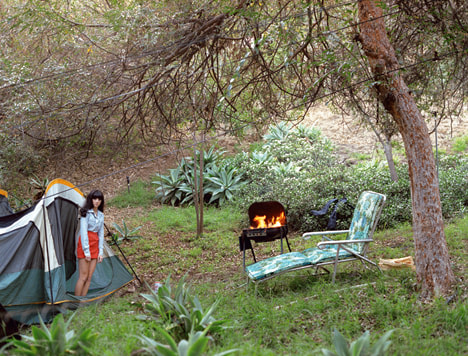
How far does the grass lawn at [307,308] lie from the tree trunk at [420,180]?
8.9 inches

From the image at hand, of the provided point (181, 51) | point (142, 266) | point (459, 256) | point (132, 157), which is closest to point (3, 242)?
point (142, 266)

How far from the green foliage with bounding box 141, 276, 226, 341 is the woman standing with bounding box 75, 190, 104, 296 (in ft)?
6.06

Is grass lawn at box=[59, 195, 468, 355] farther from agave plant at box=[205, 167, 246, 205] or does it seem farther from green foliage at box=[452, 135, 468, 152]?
green foliage at box=[452, 135, 468, 152]

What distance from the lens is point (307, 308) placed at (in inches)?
170

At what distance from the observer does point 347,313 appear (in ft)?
13.2

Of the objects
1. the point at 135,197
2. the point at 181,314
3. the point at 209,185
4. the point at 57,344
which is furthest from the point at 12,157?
the point at 57,344

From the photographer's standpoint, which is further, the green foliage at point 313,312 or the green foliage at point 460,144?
the green foliage at point 460,144

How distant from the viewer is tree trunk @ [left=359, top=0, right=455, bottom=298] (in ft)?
14.1

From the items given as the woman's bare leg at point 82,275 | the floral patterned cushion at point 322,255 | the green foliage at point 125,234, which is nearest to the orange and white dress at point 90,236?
the woman's bare leg at point 82,275

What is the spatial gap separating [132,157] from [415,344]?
37.5ft

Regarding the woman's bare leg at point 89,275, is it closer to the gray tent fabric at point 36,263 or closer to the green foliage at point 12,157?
the gray tent fabric at point 36,263

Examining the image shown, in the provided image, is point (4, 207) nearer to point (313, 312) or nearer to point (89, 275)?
point (89, 275)

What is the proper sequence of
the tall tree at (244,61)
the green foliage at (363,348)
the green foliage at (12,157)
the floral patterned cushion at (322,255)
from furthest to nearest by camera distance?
the green foliage at (12,157) < the floral patterned cushion at (322,255) < the tall tree at (244,61) < the green foliage at (363,348)

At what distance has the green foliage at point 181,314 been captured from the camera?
3.43 m
